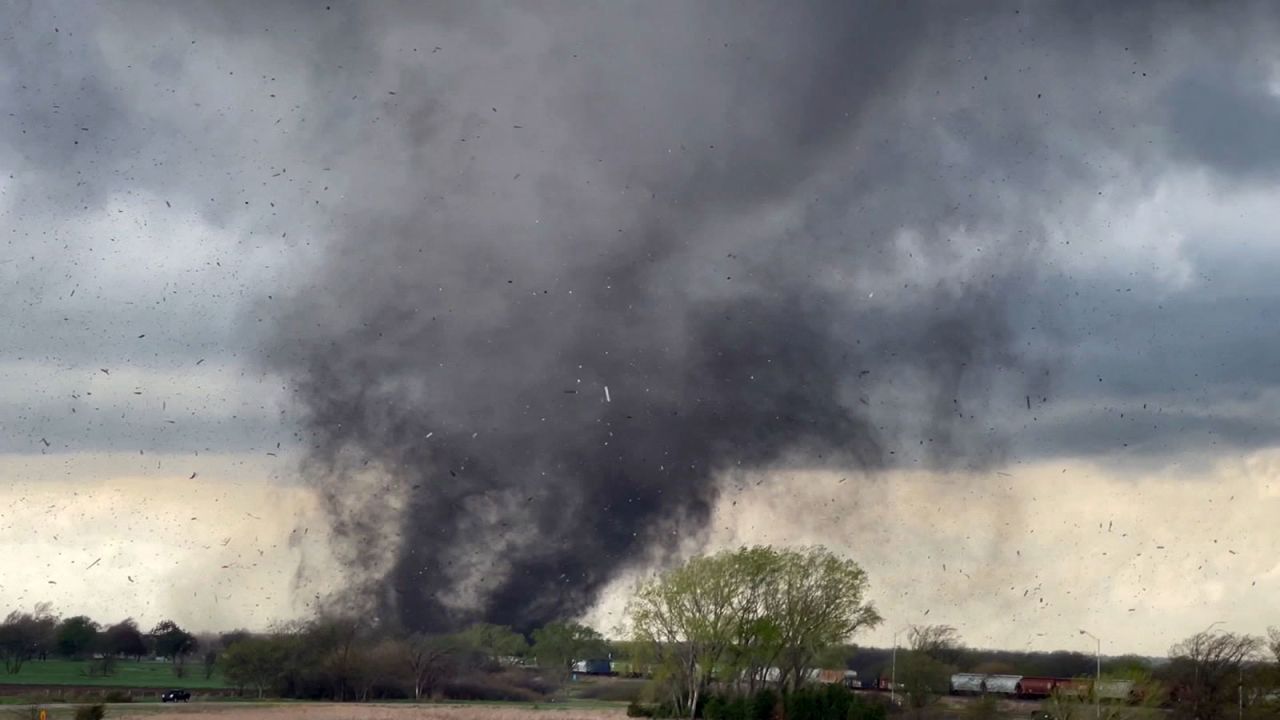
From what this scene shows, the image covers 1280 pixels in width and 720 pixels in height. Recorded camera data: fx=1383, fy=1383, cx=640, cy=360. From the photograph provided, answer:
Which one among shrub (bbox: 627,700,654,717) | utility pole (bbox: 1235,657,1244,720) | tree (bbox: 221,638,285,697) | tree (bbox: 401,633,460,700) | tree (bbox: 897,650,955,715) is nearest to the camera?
utility pole (bbox: 1235,657,1244,720)

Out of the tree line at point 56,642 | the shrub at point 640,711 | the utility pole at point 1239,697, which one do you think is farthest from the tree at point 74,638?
the utility pole at point 1239,697

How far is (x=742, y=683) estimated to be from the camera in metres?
157

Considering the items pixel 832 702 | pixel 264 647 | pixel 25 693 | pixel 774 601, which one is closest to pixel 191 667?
pixel 264 647

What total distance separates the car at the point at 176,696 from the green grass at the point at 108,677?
1200cm

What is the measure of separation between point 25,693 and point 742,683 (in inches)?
3015

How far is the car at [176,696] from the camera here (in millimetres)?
146625

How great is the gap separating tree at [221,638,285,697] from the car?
41.3 feet

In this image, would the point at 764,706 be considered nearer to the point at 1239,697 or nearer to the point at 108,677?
the point at 1239,697

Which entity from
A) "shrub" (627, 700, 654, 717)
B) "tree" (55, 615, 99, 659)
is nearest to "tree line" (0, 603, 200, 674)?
"tree" (55, 615, 99, 659)

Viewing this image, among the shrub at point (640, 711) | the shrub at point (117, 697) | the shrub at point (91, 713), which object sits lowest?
the shrub at point (640, 711)

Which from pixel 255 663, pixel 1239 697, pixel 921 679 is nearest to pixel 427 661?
pixel 255 663

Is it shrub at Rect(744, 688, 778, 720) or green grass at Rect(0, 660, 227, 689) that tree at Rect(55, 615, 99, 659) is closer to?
green grass at Rect(0, 660, 227, 689)

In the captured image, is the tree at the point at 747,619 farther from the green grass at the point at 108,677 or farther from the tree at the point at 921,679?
the green grass at the point at 108,677

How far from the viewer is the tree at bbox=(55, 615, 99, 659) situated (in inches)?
7721
